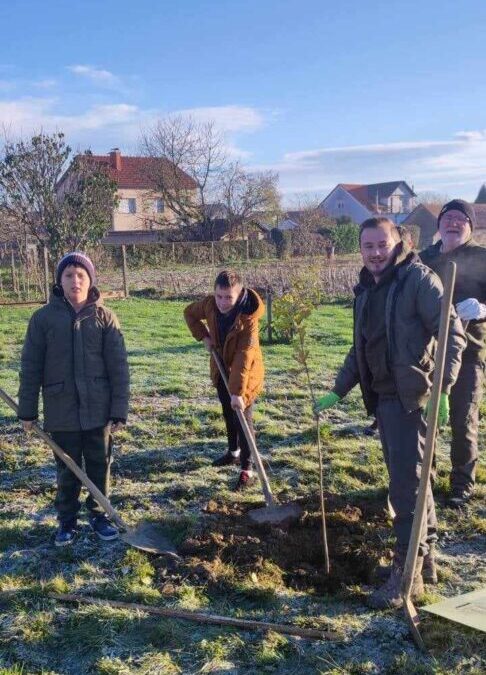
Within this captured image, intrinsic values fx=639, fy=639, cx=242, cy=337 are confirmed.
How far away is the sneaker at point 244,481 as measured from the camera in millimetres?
4827

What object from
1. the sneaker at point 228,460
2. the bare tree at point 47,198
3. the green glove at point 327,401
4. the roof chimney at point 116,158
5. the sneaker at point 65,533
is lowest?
the sneaker at point 65,533

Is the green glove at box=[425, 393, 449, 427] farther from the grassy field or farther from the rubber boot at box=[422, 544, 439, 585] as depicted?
the grassy field

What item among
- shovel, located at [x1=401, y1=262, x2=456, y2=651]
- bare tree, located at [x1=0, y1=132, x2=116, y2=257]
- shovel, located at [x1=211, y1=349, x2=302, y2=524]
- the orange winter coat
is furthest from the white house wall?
shovel, located at [x1=401, y1=262, x2=456, y2=651]

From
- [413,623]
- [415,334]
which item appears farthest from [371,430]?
[413,623]

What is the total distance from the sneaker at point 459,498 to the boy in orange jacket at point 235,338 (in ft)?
4.86

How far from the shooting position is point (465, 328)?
4.11 m

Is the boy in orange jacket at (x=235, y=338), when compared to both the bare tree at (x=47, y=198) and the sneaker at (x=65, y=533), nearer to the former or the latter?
the sneaker at (x=65, y=533)

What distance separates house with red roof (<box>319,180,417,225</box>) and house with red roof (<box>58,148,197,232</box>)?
21.9 metres

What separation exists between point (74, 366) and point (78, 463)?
2.21ft

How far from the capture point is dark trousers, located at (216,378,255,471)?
500 centimetres

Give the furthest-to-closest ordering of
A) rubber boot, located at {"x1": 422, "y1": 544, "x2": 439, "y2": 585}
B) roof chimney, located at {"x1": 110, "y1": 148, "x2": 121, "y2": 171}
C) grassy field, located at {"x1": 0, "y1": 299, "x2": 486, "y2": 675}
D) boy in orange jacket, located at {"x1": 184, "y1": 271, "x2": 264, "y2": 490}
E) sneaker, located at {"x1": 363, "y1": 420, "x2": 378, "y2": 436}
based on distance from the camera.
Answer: roof chimney, located at {"x1": 110, "y1": 148, "x2": 121, "y2": 171}
sneaker, located at {"x1": 363, "y1": 420, "x2": 378, "y2": 436}
boy in orange jacket, located at {"x1": 184, "y1": 271, "x2": 264, "y2": 490}
rubber boot, located at {"x1": 422, "y1": 544, "x2": 439, "y2": 585}
grassy field, located at {"x1": 0, "y1": 299, "x2": 486, "y2": 675}

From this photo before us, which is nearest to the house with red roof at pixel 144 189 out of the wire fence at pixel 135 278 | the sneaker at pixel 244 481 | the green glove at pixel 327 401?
the wire fence at pixel 135 278

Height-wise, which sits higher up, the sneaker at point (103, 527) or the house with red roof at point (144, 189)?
the house with red roof at point (144, 189)

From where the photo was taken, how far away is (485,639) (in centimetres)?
294
